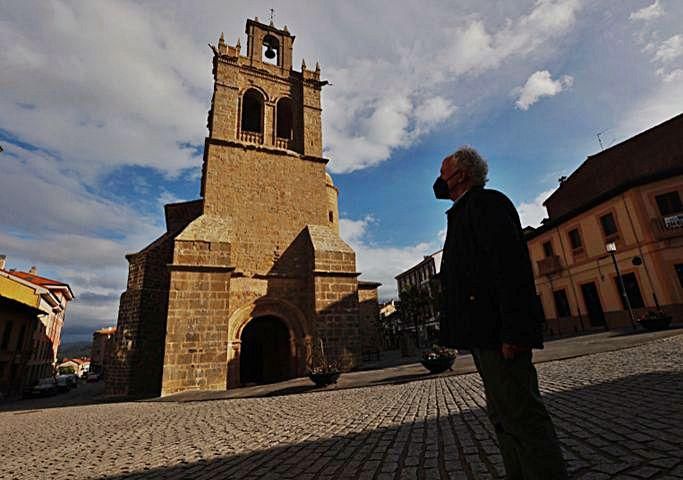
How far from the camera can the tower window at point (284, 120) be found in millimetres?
16641

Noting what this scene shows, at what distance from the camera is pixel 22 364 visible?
22.9 meters

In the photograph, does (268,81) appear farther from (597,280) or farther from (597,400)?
(597,280)

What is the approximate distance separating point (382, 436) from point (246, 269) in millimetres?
9996

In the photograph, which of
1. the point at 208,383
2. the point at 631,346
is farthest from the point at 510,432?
the point at 208,383

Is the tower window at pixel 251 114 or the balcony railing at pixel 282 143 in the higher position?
the tower window at pixel 251 114

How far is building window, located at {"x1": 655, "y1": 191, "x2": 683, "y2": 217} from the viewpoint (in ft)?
46.7

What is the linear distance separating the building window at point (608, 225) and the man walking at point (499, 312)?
18800mm

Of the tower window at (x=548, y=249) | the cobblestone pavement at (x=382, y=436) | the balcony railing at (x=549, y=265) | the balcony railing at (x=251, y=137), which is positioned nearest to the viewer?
the cobblestone pavement at (x=382, y=436)

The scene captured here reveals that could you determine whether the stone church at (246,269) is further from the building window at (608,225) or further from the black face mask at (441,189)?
the building window at (608,225)

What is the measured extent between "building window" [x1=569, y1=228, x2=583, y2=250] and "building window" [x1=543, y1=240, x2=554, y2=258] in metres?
1.60

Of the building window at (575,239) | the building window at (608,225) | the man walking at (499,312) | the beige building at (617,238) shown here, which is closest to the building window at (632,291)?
the beige building at (617,238)

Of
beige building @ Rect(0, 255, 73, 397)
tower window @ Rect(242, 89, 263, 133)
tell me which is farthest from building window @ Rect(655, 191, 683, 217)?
beige building @ Rect(0, 255, 73, 397)

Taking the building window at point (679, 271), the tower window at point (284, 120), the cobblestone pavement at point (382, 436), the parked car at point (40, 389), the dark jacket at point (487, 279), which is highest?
the tower window at point (284, 120)

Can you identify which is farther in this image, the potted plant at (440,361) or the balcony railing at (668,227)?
the balcony railing at (668,227)
